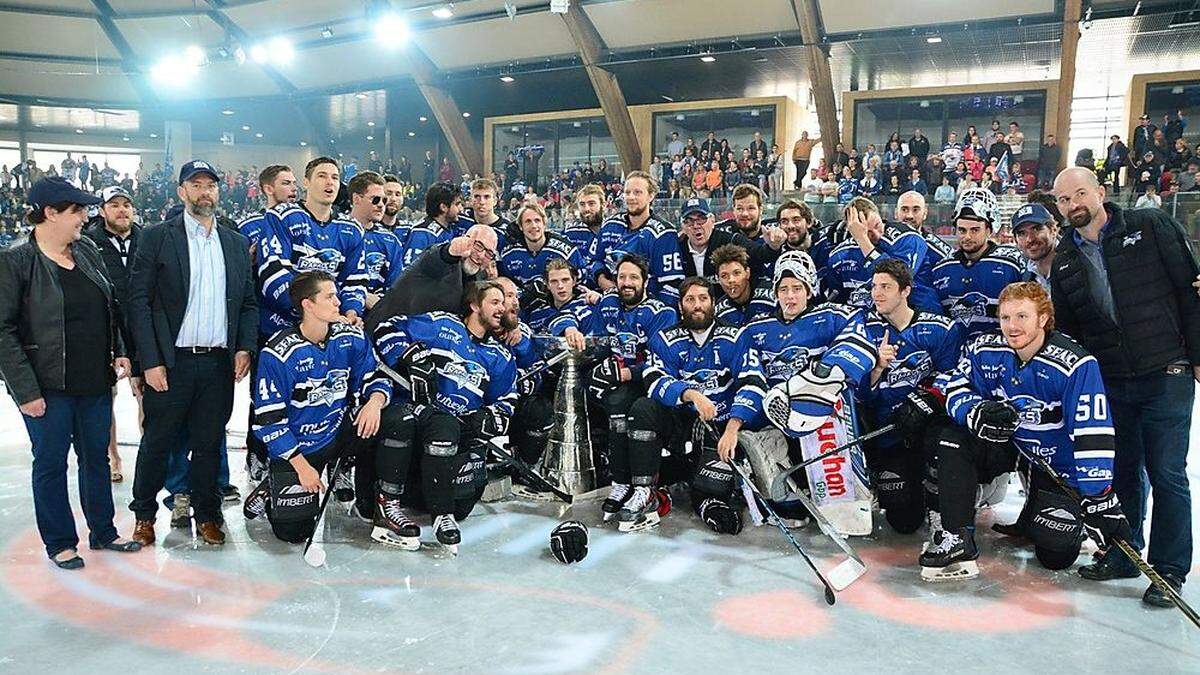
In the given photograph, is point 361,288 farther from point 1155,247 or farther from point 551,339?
point 1155,247

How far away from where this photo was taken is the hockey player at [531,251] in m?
5.47

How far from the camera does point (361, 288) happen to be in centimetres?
473

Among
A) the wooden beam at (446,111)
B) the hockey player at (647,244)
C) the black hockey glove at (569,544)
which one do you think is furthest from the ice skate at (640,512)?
the wooden beam at (446,111)

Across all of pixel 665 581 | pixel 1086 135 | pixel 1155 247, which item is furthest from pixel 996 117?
pixel 665 581

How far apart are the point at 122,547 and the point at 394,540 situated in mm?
1164

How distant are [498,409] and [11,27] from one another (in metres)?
21.0

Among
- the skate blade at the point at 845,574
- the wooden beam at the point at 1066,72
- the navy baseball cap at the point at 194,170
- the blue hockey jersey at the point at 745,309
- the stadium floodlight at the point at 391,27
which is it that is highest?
the stadium floodlight at the point at 391,27

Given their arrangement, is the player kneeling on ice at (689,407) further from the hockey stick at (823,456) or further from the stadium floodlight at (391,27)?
the stadium floodlight at (391,27)

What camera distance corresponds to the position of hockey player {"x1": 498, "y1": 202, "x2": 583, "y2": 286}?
5.47 metres

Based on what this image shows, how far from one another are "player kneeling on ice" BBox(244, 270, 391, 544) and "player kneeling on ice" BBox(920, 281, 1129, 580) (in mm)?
2562

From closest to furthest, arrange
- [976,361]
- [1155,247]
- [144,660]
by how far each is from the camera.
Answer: [144,660]
[1155,247]
[976,361]

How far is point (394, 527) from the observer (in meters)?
3.99

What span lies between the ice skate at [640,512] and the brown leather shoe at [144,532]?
7.02 feet

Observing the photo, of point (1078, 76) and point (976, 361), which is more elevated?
point (1078, 76)
